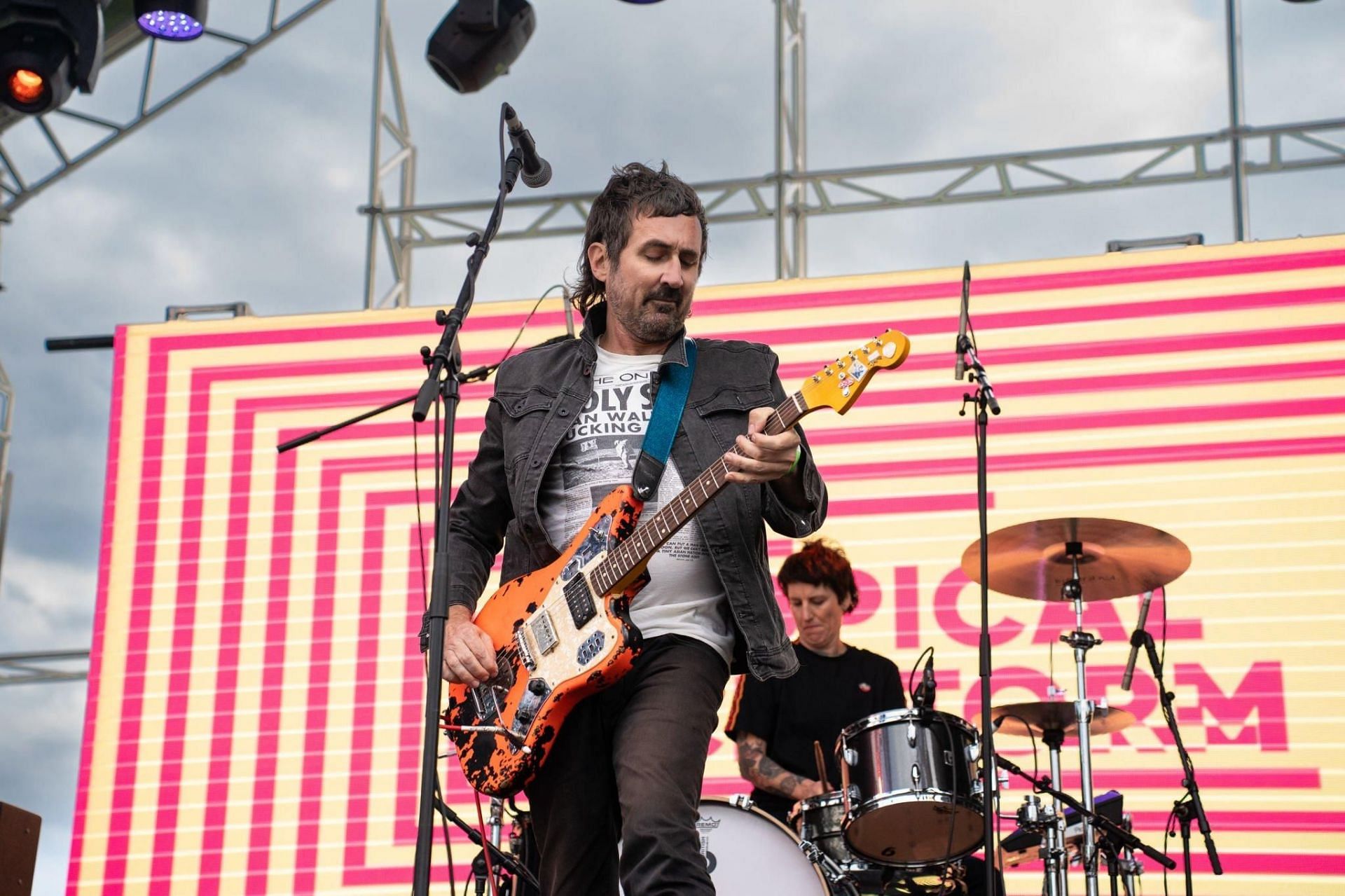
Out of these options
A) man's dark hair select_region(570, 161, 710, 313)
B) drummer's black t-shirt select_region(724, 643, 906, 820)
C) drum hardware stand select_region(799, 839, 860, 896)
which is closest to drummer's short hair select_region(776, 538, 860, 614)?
drummer's black t-shirt select_region(724, 643, 906, 820)

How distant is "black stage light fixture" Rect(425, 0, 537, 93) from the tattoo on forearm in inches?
128

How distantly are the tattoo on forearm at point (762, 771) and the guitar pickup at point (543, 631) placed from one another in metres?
2.57

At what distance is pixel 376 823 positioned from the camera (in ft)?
23.2

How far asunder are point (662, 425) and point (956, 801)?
89.6 inches

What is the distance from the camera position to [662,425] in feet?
11.2

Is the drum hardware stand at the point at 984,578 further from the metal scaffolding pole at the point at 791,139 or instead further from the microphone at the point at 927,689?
the metal scaffolding pole at the point at 791,139

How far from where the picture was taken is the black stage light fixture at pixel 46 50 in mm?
6562

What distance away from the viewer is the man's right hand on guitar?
3332mm

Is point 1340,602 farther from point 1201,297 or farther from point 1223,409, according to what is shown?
point 1201,297

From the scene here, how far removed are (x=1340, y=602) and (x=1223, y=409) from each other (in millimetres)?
977

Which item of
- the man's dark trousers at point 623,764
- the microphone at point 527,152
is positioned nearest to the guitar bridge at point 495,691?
the man's dark trousers at point 623,764

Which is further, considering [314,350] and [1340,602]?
[314,350]

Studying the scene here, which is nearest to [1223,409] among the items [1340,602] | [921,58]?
[1340,602]

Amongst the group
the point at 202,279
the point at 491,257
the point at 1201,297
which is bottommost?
the point at 1201,297
